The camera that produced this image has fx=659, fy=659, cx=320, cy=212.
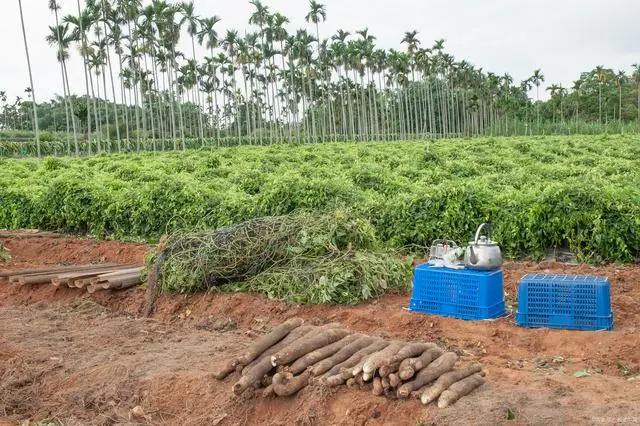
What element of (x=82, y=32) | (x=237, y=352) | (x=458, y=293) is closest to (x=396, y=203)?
(x=458, y=293)

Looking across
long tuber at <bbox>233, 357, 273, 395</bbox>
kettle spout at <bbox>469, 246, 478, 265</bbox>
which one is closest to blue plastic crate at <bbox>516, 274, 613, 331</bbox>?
kettle spout at <bbox>469, 246, 478, 265</bbox>

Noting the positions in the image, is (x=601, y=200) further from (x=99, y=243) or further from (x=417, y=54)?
(x=417, y=54)

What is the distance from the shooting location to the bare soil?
4.23 m

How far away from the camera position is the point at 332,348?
489 cm

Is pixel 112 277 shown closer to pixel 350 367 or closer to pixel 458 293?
pixel 458 293

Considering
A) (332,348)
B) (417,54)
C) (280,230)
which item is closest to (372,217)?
(280,230)

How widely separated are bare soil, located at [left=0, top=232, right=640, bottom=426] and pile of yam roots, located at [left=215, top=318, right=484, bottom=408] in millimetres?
86

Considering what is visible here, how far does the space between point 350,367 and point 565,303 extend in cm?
260

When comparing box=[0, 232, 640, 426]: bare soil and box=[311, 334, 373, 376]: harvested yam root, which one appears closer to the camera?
box=[0, 232, 640, 426]: bare soil

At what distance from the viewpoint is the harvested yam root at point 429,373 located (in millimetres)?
4215

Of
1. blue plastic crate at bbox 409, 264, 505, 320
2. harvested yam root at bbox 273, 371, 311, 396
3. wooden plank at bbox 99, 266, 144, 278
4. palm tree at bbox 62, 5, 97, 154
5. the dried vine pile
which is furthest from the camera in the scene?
palm tree at bbox 62, 5, 97, 154

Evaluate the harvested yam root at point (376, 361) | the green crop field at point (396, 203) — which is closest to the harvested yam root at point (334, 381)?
the harvested yam root at point (376, 361)

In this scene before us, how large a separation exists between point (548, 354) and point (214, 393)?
2841mm

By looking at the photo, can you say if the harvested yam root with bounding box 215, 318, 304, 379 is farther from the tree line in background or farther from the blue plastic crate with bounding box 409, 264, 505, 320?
the tree line in background
